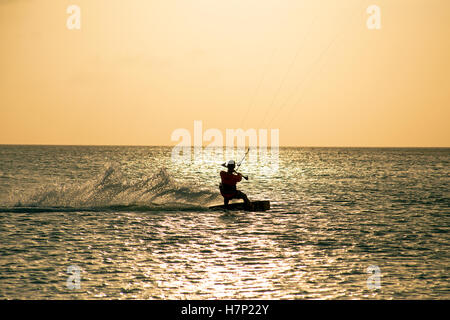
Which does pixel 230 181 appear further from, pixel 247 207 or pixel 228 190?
pixel 247 207

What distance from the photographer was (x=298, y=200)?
36.2m

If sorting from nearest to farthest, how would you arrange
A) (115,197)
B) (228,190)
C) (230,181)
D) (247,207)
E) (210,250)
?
(210,250) → (230,181) → (228,190) → (247,207) → (115,197)

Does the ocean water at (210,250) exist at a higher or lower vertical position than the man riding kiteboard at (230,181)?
lower

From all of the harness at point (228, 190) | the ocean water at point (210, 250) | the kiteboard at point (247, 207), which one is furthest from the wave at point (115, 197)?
the harness at point (228, 190)

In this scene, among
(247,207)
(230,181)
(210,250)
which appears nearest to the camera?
(210,250)

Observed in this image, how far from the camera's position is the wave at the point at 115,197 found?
92.4 feet

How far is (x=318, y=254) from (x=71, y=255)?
25.7ft

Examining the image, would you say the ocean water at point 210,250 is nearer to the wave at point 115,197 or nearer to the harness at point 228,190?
the wave at point 115,197

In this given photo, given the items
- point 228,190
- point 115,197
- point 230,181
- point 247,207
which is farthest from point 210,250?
point 115,197

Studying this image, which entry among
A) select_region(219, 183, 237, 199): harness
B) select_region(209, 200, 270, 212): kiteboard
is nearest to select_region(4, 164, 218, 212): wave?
select_region(209, 200, 270, 212): kiteboard

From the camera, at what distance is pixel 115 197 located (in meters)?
31.0

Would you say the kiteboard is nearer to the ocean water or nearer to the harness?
the ocean water

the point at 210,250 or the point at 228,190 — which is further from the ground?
the point at 228,190
